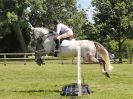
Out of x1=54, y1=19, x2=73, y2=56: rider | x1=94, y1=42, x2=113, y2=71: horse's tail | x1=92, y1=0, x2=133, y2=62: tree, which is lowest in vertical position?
x1=94, y1=42, x2=113, y2=71: horse's tail

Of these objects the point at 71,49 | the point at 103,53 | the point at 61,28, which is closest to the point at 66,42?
the point at 71,49

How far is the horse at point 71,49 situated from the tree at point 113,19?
119 ft

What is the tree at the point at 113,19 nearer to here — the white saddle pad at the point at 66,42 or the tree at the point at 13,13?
the tree at the point at 13,13

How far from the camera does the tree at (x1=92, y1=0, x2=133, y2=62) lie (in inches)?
2048

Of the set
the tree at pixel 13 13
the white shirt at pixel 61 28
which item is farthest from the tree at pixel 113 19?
the white shirt at pixel 61 28

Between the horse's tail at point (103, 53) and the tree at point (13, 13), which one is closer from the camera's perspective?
the horse's tail at point (103, 53)

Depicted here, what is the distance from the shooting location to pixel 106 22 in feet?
172

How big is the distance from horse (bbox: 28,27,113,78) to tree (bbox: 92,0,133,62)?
36362 millimetres

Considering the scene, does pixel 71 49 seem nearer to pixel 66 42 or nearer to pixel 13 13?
pixel 66 42

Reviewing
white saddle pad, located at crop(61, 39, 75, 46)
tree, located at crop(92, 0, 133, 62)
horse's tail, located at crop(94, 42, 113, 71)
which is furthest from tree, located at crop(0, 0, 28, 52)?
white saddle pad, located at crop(61, 39, 75, 46)

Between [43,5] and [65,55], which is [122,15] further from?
[65,55]

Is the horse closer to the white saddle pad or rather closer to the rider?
the white saddle pad

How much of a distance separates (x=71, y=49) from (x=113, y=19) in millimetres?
38381

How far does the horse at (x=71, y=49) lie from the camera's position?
48.4 ft
